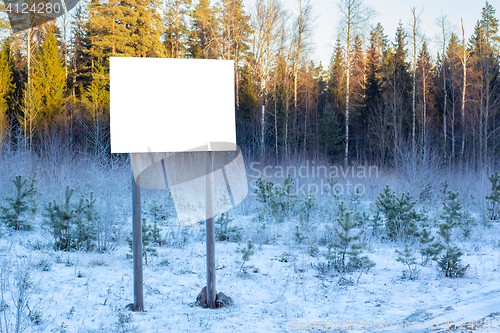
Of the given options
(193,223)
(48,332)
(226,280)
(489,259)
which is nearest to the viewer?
(48,332)

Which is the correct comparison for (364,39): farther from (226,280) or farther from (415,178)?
(226,280)

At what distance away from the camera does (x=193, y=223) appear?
7531 millimetres

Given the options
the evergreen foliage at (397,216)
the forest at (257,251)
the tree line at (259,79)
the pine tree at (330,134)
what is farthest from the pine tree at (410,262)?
the pine tree at (330,134)

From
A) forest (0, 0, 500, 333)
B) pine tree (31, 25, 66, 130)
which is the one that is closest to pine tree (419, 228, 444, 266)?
forest (0, 0, 500, 333)

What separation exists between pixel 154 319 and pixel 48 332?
0.82m

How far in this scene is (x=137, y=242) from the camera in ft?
11.0

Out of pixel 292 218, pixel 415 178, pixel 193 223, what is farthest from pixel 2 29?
pixel 415 178
